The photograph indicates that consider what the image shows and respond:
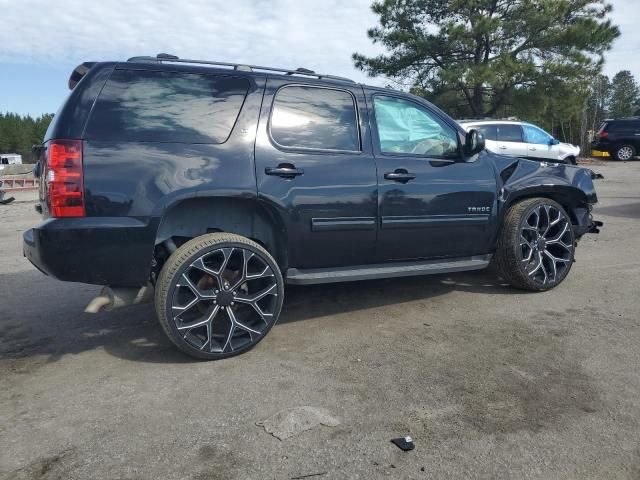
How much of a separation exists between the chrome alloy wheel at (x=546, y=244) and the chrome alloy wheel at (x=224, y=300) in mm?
2360

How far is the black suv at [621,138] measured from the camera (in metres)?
22.4

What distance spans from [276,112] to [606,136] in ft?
77.9

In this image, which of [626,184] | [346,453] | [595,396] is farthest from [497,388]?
[626,184]

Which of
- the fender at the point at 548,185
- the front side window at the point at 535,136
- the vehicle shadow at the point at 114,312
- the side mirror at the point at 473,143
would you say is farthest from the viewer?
the front side window at the point at 535,136

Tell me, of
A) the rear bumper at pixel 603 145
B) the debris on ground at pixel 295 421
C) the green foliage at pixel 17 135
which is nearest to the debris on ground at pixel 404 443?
the debris on ground at pixel 295 421

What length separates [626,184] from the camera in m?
14.2

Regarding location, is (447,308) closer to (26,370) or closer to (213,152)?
(213,152)

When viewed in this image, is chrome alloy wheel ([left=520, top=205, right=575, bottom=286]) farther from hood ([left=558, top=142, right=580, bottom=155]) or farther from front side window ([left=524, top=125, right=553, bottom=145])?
hood ([left=558, top=142, right=580, bottom=155])

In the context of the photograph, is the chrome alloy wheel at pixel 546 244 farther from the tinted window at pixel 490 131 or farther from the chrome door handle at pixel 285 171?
the tinted window at pixel 490 131

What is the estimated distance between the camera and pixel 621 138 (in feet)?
74.2

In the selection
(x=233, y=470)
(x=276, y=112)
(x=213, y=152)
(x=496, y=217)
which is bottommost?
(x=233, y=470)

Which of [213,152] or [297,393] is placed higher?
[213,152]

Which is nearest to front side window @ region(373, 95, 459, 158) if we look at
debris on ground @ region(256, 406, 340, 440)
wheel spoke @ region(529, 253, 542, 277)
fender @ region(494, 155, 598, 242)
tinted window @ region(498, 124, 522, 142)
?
fender @ region(494, 155, 598, 242)

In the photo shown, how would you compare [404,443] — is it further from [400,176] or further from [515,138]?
[515,138]
